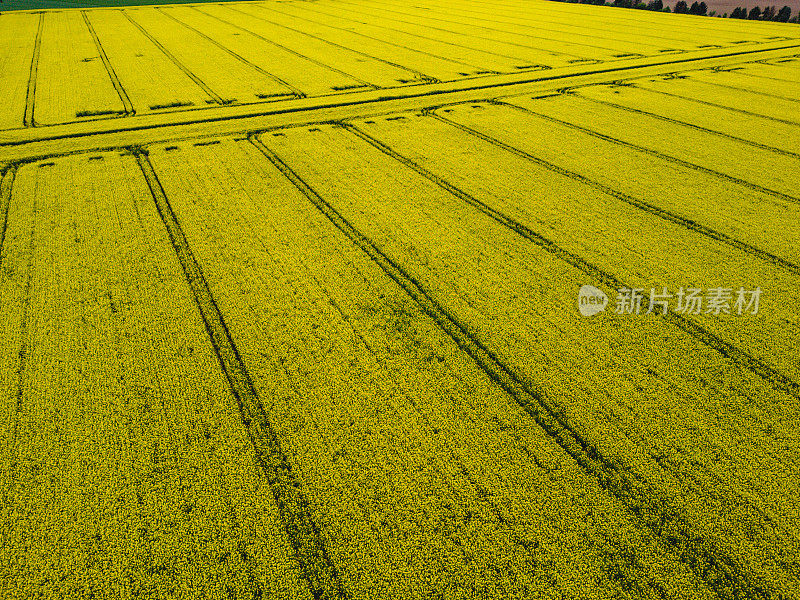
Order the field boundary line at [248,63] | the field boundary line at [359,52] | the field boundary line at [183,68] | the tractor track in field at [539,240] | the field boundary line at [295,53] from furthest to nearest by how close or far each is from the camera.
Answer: the field boundary line at [359,52]
the field boundary line at [295,53]
the field boundary line at [248,63]
the field boundary line at [183,68]
the tractor track in field at [539,240]

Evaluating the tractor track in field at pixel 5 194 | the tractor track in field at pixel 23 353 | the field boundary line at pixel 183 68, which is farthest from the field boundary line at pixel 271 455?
the field boundary line at pixel 183 68

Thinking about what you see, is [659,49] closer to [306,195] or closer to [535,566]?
[306,195]

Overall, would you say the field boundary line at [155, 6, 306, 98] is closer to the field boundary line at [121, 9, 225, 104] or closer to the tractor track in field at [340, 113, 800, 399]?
the field boundary line at [121, 9, 225, 104]

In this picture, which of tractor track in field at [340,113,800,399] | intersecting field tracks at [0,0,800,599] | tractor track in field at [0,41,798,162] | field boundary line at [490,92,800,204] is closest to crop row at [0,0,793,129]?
tractor track in field at [0,41,798,162]

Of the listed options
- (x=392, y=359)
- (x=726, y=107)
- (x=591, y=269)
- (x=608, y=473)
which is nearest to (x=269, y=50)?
(x=726, y=107)

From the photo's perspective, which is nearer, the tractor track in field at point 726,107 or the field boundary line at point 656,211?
the field boundary line at point 656,211

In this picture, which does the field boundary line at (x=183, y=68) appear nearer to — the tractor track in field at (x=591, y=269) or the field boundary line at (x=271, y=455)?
the tractor track in field at (x=591, y=269)
